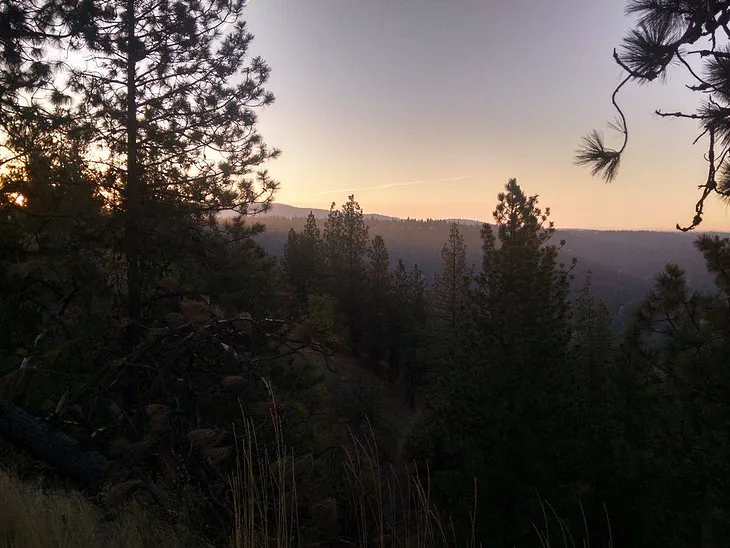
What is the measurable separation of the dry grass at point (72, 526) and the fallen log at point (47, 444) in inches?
16.6

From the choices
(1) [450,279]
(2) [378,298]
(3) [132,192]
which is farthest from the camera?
(2) [378,298]

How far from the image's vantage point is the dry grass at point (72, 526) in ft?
8.88

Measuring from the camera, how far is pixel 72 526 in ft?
9.53

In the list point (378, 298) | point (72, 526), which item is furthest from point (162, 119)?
point (378, 298)

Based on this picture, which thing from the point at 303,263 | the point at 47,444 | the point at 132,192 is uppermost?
the point at 132,192

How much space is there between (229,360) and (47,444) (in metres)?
1.96

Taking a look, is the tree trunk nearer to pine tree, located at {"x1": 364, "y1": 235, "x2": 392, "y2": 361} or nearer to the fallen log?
the fallen log

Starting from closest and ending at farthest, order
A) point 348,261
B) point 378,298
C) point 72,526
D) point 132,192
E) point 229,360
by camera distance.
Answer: point 72,526 → point 229,360 → point 132,192 → point 378,298 → point 348,261

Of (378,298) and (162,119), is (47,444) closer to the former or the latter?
(162,119)

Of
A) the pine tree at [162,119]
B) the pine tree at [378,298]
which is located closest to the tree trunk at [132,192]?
the pine tree at [162,119]

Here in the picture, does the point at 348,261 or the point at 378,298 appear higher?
the point at 348,261

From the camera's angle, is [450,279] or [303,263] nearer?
[450,279]

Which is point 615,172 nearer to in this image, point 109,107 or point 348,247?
point 109,107

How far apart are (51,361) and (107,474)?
2.70m
